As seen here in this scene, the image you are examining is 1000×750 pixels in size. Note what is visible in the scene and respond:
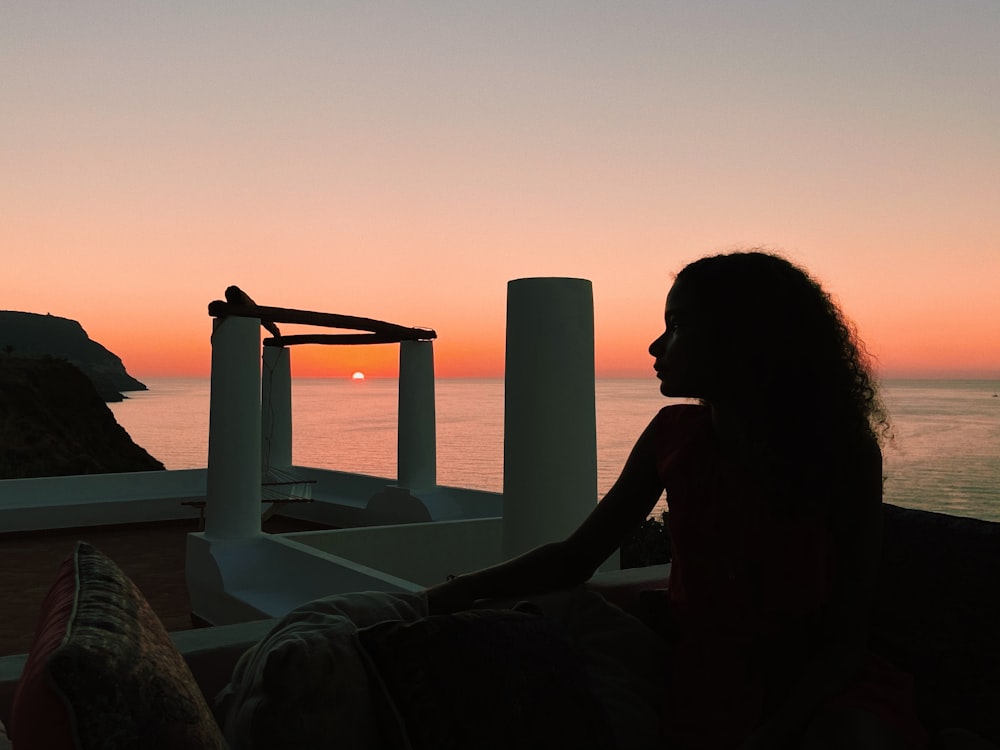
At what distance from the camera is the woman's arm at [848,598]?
172 centimetres

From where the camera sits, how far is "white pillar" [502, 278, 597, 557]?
3.60 meters

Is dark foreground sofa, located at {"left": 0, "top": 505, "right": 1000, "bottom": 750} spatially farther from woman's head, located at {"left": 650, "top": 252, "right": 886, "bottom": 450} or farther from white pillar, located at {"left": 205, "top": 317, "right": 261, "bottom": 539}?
white pillar, located at {"left": 205, "top": 317, "right": 261, "bottom": 539}

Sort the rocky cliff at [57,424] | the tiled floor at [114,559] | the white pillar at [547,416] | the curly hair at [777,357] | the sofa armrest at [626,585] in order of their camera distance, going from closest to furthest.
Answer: the curly hair at [777,357] → the sofa armrest at [626,585] → the white pillar at [547,416] → the tiled floor at [114,559] → the rocky cliff at [57,424]

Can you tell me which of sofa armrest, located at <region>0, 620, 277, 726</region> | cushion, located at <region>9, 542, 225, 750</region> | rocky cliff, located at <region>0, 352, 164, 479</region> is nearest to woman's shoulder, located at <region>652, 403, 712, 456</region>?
sofa armrest, located at <region>0, 620, 277, 726</region>

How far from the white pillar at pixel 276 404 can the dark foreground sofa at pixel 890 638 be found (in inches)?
360

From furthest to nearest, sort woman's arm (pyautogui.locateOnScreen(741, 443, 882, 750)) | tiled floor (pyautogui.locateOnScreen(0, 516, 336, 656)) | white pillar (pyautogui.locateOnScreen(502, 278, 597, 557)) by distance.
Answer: tiled floor (pyautogui.locateOnScreen(0, 516, 336, 656))
white pillar (pyautogui.locateOnScreen(502, 278, 597, 557))
woman's arm (pyautogui.locateOnScreen(741, 443, 882, 750))

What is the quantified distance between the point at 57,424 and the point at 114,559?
4263 cm

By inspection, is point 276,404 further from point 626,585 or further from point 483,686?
point 483,686

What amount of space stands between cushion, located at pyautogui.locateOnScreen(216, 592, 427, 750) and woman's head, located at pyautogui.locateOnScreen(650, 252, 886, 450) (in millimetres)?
905

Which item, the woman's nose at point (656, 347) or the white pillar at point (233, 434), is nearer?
the woman's nose at point (656, 347)

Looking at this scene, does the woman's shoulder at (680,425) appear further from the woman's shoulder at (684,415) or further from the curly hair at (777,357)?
the curly hair at (777,357)

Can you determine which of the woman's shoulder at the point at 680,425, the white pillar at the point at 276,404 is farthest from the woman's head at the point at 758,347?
the white pillar at the point at 276,404

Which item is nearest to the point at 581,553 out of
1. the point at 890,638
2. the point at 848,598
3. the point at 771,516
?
the point at 771,516

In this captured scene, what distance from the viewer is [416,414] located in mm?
9242
